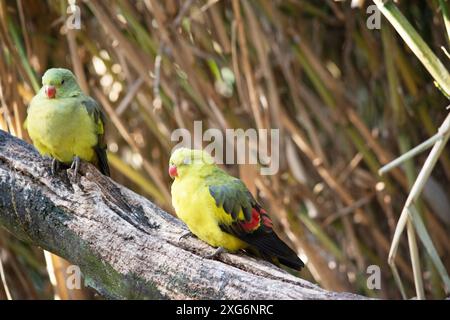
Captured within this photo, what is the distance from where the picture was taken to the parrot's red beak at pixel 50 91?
7.29ft

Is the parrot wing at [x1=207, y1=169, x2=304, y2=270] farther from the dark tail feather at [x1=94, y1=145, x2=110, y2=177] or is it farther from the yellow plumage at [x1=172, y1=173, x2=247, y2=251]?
the dark tail feather at [x1=94, y1=145, x2=110, y2=177]

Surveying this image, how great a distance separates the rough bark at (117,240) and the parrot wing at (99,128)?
160 mm

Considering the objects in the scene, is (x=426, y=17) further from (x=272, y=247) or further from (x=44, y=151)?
(x=44, y=151)

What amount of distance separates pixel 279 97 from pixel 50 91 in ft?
3.57

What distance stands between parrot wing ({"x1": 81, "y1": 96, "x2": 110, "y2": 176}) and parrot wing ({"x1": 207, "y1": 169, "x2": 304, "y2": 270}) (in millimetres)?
404

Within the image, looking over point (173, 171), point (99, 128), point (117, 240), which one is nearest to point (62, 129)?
point (99, 128)

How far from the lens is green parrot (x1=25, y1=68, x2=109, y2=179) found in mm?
2170

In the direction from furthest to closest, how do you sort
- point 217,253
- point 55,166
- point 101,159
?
point 101,159 < point 55,166 < point 217,253

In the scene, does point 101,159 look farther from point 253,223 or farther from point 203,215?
point 253,223

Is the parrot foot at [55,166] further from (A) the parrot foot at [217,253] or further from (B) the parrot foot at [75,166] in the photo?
(A) the parrot foot at [217,253]

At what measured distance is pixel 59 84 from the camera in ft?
7.36

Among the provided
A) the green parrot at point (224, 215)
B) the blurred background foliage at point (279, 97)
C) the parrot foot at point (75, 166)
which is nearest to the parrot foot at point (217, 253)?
the green parrot at point (224, 215)

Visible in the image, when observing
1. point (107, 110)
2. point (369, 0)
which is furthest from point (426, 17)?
point (107, 110)

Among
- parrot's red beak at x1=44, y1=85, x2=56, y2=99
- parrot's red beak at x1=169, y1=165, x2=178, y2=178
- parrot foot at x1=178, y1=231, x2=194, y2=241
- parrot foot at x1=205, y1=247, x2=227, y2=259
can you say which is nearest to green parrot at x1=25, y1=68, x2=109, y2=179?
parrot's red beak at x1=44, y1=85, x2=56, y2=99
